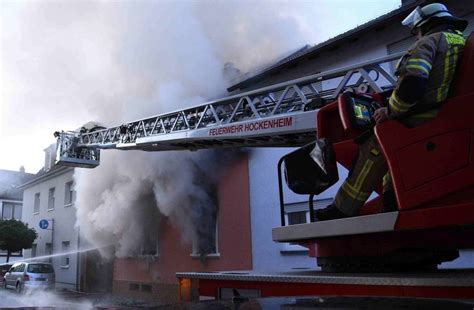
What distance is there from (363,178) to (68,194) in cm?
1852

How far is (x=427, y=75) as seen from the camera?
2562 mm

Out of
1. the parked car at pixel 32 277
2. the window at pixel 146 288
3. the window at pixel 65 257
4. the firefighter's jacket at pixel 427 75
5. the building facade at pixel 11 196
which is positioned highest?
the building facade at pixel 11 196

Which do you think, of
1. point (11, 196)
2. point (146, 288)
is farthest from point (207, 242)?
point (11, 196)

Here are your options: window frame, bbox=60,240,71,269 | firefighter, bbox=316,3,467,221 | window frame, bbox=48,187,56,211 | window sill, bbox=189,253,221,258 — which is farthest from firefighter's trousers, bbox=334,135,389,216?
window frame, bbox=48,187,56,211

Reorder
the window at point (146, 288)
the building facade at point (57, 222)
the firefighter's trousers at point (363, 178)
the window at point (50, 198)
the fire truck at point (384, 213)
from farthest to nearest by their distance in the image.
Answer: the window at point (50, 198) → the building facade at point (57, 222) → the window at point (146, 288) → the firefighter's trousers at point (363, 178) → the fire truck at point (384, 213)

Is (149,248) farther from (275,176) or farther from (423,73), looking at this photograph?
(423,73)

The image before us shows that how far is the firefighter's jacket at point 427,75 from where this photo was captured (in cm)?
257

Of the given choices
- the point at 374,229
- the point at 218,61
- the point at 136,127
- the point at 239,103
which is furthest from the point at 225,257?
the point at 374,229

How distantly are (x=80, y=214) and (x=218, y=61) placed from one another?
7155 mm

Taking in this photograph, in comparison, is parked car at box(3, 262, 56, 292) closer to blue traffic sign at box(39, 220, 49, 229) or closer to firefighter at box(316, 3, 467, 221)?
blue traffic sign at box(39, 220, 49, 229)

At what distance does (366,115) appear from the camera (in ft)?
10.0

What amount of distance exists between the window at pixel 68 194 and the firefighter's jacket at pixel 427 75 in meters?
18.4

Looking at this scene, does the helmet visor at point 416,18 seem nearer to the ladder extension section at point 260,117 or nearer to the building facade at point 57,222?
the ladder extension section at point 260,117

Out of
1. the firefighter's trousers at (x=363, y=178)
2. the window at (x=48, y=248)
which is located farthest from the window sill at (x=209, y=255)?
the window at (x=48, y=248)
